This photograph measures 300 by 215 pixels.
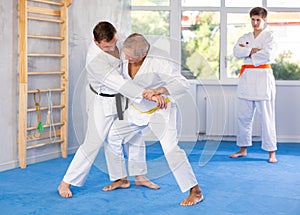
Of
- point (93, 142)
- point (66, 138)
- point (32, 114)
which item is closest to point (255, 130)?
point (66, 138)

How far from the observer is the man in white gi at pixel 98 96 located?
156 inches

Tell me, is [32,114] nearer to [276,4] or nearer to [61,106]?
[61,106]

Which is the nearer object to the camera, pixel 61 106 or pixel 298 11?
pixel 61 106

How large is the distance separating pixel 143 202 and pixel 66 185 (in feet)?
2.06

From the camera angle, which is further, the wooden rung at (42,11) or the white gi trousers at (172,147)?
the wooden rung at (42,11)

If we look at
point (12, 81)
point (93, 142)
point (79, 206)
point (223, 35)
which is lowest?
point (79, 206)

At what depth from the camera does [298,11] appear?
23.5 feet

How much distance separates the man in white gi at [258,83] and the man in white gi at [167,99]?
6.55 ft

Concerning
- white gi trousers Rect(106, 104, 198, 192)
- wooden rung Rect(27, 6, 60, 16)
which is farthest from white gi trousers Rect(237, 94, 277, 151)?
wooden rung Rect(27, 6, 60, 16)

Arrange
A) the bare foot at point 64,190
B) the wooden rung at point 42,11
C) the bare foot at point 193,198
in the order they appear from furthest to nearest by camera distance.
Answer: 1. the wooden rung at point 42,11
2. the bare foot at point 64,190
3. the bare foot at point 193,198

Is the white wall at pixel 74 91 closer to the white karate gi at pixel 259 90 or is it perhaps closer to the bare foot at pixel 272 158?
the white karate gi at pixel 259 90

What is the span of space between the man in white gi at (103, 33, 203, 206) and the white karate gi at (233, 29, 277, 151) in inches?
78.7

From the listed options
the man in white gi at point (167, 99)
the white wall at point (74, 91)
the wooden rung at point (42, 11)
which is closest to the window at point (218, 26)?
the white wall at point (74, 91)

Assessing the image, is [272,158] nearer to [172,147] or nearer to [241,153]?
[241,153]
